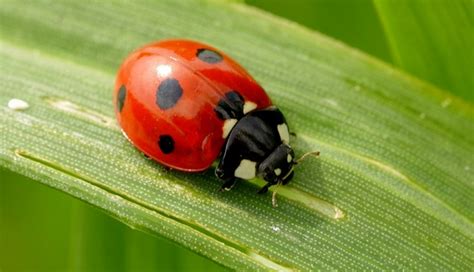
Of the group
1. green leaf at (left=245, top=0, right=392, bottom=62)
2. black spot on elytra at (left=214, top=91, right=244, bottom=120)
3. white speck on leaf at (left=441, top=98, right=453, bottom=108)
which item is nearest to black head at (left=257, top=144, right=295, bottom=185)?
black spot on elytra at (left=214, top=91, right=244, bottom=120)

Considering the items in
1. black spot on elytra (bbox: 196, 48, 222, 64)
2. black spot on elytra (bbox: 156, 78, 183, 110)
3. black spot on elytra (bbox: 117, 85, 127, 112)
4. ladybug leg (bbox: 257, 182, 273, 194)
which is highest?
black spot on elytra (bbox: 196, 48, 222, 64)

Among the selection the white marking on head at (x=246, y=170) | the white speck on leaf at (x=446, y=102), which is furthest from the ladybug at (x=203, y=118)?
the white speck on leaf at (x=446, y=102)

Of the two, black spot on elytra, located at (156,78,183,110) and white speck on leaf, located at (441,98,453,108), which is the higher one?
black spot on elytra, located at (156,78,183,110)

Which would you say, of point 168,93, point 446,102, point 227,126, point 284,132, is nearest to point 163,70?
point 168,93

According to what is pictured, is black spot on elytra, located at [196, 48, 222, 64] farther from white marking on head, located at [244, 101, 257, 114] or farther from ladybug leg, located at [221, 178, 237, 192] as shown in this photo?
ladybug leg, located at [221, 178, 237, 192]

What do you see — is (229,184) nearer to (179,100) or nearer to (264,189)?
(264,189)

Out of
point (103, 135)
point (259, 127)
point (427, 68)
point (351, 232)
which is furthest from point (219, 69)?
point (427, 68)

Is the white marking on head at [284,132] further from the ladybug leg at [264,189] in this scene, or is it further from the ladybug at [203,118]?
the ladybug leg at [264,189]

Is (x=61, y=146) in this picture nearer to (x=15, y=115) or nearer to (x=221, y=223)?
(x=15, y=115)
